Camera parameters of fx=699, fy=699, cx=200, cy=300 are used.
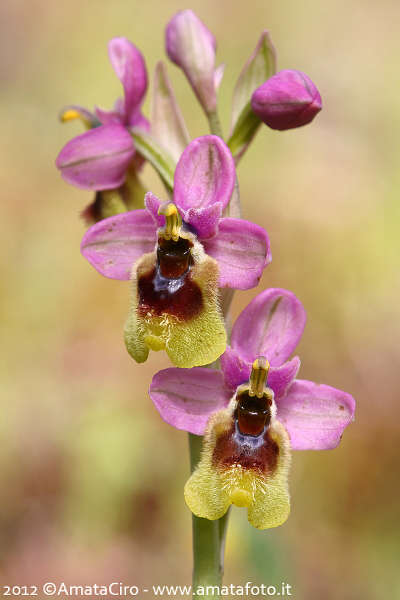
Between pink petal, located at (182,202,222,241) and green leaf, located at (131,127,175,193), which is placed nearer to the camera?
pink petal, located at (182,202,222,241)

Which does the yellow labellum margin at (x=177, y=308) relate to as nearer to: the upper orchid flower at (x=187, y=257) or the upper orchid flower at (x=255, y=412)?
the upper orchid flower at (x=187, y=257)

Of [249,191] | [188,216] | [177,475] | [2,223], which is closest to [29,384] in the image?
[177,475]

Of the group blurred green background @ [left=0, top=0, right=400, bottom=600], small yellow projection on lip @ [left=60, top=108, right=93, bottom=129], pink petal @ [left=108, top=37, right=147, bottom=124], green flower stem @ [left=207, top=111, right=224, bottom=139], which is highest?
pink petal @ [left=108, top=37, right=147, bottom=124]

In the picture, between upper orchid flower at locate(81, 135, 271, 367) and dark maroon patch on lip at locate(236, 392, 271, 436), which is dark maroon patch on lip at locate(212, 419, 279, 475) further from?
upper orchid flower at locate(81, 135, 271, 367)

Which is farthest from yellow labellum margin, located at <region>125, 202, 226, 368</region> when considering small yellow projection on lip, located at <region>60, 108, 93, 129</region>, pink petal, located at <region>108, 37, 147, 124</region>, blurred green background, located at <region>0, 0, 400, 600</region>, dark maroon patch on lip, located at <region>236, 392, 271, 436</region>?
blurred green background, located at <region>0, 0, 400, 600</region>

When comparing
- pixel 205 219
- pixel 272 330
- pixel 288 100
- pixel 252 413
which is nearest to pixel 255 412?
pixel 252 413

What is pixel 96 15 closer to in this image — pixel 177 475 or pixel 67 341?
pixel 67 341

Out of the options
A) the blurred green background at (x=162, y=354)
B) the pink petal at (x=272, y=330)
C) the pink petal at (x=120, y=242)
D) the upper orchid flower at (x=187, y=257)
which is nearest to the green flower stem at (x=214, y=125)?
the upper orchid flower at (x=187, y=257)
